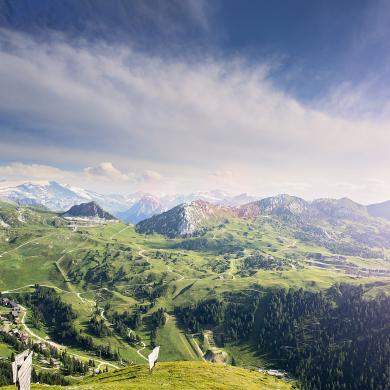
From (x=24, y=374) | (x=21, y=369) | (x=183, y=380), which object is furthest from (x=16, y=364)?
(x=183, y=380)

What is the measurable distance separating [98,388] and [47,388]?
46.8 ft

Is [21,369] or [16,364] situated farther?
[21,369]

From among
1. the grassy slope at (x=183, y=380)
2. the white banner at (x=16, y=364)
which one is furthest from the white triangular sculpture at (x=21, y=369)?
the grassy slope at (x=183, y=380)

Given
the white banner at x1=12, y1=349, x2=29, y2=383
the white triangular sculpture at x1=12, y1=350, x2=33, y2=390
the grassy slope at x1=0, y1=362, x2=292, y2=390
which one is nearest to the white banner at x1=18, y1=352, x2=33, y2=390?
the white triangular sculpture at x1=12, y1=350, x2=33, y2=390

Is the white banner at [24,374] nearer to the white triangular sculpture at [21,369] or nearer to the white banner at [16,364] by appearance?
the white triangular sculpture at [21,369]

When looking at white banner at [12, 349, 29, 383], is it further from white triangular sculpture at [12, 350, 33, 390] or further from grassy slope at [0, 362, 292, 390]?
grassy slope at [0, 362, 292, 390]

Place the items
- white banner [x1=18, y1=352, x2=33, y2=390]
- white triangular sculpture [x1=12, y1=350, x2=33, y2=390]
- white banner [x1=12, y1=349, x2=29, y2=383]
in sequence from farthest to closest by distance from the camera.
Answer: white banner [x1=18, y1=352, x2=33, y2=390], white triangular sculpture [x1=12, y1=350, x2=33, y2=390], white banner [x1=12, y1=349, x2=29, y2=383]

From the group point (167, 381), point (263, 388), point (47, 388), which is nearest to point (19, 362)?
point (47, 388)

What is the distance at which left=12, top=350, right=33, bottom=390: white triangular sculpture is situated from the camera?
120 feet

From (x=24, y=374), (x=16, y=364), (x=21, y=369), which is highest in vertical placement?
(x=16, y=364)

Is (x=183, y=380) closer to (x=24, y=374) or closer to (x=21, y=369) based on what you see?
(x=24, y=374)

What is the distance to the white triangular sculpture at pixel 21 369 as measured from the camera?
1442 inches

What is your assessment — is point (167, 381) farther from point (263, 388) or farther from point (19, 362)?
point (19, 362)

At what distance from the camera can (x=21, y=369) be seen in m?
36.9
